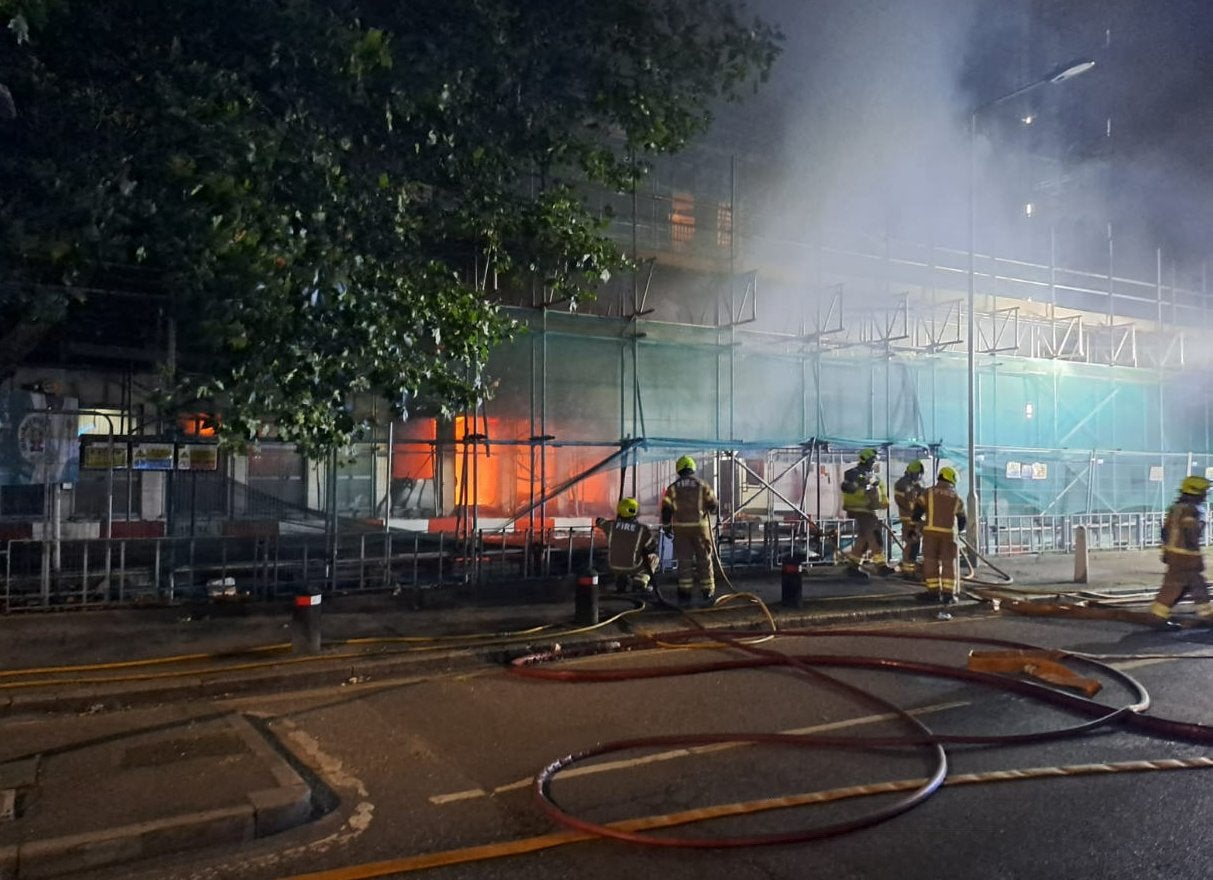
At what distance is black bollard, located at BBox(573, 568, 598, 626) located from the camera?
30.2 ft

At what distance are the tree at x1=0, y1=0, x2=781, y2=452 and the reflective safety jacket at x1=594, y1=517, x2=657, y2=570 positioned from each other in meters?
2.34

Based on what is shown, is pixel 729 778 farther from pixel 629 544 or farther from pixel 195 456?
pixel 195 456

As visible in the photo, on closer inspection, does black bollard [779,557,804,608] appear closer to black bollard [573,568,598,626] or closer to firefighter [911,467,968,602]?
firefighter [911,467,968,602]

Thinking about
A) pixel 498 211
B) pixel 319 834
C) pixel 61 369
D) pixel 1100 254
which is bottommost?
pixel 319 834

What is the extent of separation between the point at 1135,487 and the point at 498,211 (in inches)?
733

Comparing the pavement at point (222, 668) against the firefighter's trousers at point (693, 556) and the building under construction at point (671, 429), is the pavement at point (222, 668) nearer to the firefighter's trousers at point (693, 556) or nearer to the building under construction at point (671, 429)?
the firefighter's trousers at point (693, 556)

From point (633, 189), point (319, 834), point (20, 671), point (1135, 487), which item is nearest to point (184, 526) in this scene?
point (20, 671)

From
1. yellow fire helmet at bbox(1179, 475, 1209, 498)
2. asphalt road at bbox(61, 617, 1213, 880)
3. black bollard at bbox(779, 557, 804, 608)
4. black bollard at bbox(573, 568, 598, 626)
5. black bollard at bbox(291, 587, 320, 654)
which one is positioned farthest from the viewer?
black bollard at bbox(779, 557, 804, 608)

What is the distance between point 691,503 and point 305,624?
4.74 m

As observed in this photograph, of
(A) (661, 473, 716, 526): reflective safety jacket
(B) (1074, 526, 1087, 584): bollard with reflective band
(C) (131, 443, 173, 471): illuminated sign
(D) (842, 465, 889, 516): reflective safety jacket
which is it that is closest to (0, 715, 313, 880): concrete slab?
(C) (131, 443, 173, 471): illuminated sign

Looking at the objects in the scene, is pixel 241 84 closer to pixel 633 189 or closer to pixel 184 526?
pixel 633 189

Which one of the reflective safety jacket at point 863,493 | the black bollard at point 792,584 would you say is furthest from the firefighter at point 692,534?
the reflective safety jacket at point 863,493

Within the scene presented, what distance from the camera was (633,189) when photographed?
11289 millimetres

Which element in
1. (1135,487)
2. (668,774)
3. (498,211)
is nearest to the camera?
(668,774)
